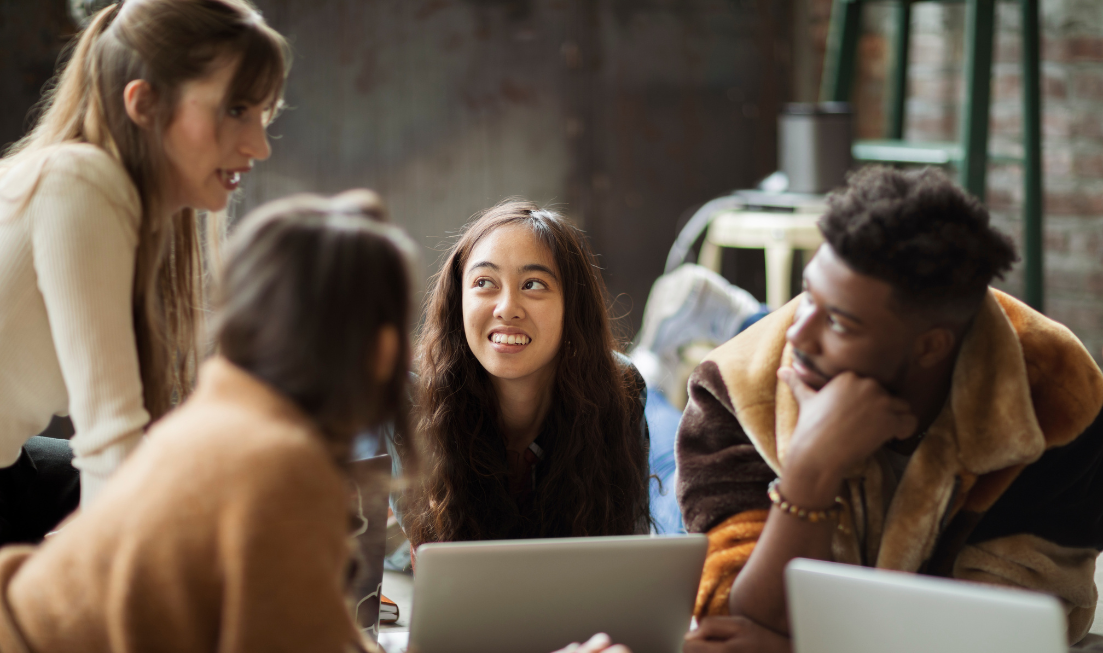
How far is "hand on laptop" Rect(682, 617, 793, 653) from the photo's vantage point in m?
1.14

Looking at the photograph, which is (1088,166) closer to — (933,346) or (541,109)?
(541,109)

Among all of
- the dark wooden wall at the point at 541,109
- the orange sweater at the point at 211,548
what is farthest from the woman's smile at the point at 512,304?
the dark wooden wall at the point at 541,109

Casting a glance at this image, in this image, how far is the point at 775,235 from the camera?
10.2 ft

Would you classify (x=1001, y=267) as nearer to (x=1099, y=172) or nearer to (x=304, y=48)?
(x=1099, y=172)

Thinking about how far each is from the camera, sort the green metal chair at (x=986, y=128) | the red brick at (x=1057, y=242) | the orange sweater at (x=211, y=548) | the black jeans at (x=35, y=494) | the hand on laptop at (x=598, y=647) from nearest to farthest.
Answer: the orange sweater at (x=211, y=548) → the hand on laptop at (x=598, y=647) → the black jeans at (x=35, y=494) → the green metal chair at (x=986, y=128) → the red brick at (x=1057, y=242)

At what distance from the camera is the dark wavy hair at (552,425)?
1.53 m

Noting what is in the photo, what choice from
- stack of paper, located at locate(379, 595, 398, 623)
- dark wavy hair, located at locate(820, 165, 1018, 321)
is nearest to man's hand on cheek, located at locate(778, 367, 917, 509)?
dark wavy hair, located at locate(820, 165, 1018, 321)

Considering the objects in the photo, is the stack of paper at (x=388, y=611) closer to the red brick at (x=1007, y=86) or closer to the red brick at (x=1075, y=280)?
the red brick at (x=1075, y=280)

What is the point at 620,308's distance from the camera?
154 inches

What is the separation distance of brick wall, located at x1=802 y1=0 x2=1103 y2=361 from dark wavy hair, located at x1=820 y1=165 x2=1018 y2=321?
2.12m

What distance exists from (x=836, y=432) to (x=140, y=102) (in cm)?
87

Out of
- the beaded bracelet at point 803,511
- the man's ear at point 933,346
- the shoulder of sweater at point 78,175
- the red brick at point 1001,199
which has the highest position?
the shoulder of sweater at point 78,175

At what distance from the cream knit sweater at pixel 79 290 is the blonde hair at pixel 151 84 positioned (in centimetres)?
3

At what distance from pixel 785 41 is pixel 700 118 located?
18.1 inches
